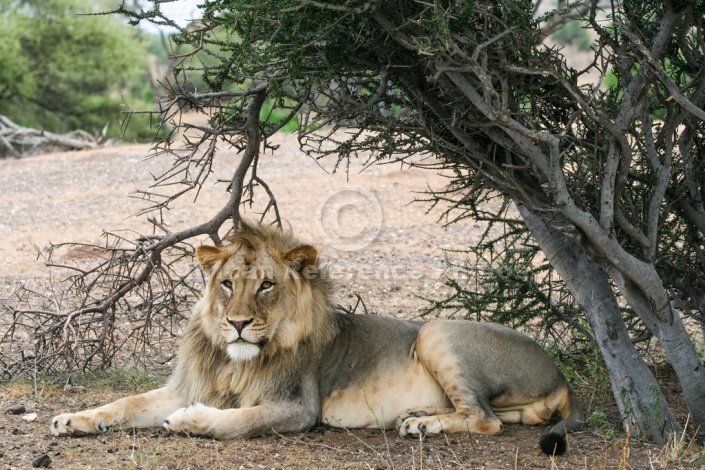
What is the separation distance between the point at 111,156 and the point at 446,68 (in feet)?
57.6

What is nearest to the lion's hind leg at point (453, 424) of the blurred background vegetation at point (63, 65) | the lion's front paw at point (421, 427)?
the lion's front paw at point (421, 427)

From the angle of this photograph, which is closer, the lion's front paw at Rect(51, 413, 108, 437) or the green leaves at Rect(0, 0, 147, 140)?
the lion's front paw at Rect(51, 413, 108, 437)

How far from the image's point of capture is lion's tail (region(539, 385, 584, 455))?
496cm

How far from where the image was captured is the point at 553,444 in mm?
4953

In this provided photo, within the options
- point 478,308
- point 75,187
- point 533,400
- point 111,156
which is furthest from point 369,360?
point 111,156

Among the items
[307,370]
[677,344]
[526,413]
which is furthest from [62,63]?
[677,344]

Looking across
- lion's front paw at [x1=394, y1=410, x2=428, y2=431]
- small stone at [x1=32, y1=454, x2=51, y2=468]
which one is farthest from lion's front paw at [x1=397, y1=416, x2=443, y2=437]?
small stone at [x1=32, y1=454, x2=51, y2=468]

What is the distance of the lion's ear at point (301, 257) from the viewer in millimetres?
5695

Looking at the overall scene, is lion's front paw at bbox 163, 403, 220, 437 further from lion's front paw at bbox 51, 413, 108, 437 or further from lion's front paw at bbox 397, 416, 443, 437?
lion's front paw at bbox 397, 416, 443, 437

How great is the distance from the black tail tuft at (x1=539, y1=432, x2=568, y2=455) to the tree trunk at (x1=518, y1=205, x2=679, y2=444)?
67 cm

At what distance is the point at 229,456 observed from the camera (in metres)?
5.04

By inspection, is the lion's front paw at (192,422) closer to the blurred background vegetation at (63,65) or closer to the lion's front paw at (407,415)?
the lion's front paw at (407,415)

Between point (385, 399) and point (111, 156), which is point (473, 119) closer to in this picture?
point (385, 399)

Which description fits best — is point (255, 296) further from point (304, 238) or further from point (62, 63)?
point (62, 63)
